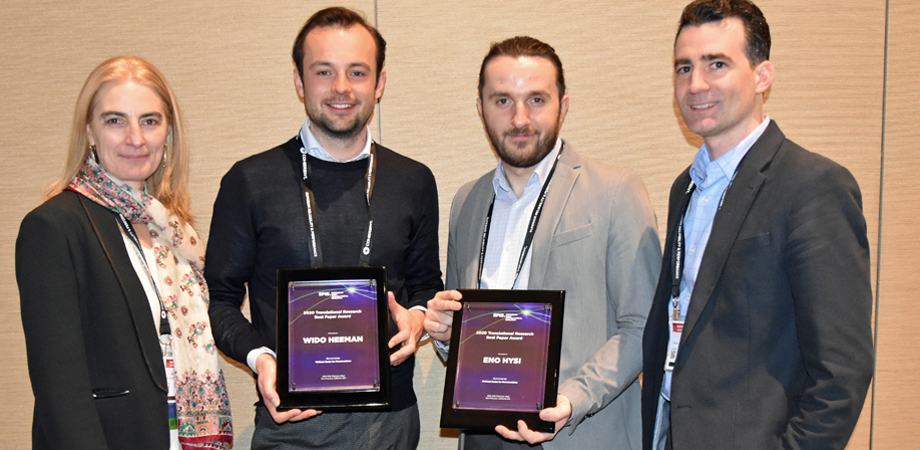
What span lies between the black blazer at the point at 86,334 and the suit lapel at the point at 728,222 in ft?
5.73

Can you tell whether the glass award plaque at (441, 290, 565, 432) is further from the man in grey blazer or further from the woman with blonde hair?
the woman with blonde hair

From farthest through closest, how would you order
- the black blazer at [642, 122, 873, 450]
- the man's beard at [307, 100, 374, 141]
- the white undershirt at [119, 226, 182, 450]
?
the man's beard at [307, 100, 374, 141] < the white undershirt at [119, 226, 182, 450] < the black blazer at [642, 122, 873, 450]

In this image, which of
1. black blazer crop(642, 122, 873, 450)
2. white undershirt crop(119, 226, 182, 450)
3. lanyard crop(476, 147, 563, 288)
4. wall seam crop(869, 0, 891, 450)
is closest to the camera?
black blazer crop(642, 122, 873, 450)

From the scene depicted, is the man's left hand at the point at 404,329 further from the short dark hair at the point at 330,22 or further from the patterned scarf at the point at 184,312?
the short dark hair at the point at 330,22

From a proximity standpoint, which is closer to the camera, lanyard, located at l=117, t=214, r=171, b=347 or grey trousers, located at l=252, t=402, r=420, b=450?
lanyard, located at l=117, t=214, r=171, b=347

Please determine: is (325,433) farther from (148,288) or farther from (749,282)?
(749,282)

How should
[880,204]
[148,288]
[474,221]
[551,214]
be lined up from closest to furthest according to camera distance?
[148,288] < [551,214] < [474,221] < [880,204]

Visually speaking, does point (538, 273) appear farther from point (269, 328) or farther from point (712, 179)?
point (269, 328)

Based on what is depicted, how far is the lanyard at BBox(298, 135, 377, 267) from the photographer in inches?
92.2

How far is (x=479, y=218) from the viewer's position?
2.54m

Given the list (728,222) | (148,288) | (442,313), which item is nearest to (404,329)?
(442,313)

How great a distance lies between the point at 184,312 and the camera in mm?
2291

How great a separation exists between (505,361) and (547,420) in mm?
228

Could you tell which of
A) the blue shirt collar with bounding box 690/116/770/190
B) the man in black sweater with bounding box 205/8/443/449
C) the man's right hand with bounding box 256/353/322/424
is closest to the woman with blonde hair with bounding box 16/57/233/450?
the man in black sweater with bounding box 205/8/443/449
